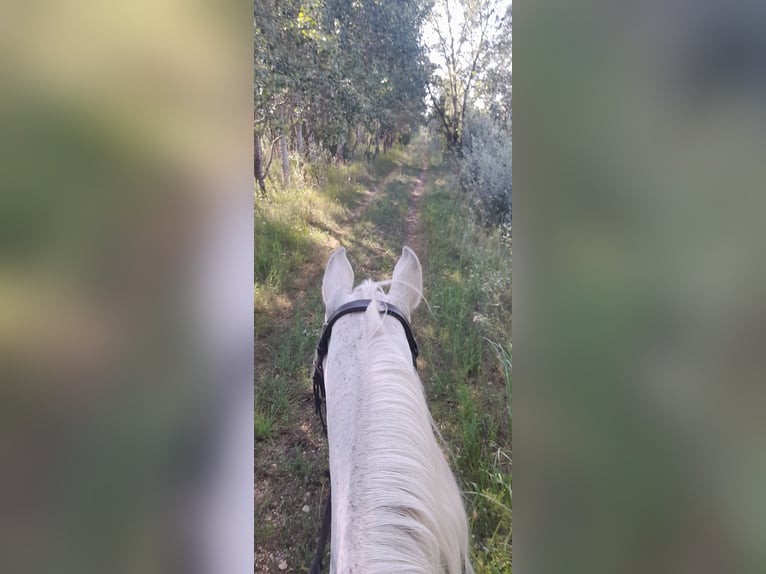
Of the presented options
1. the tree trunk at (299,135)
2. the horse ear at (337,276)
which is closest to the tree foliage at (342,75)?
the tree trunk at (299,135)

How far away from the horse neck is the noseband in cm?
2

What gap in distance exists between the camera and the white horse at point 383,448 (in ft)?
2.44

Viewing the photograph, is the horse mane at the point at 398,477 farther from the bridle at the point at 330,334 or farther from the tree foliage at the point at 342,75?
the tree foliage at the point at 342,75

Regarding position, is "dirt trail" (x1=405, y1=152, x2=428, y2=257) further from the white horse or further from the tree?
the tree

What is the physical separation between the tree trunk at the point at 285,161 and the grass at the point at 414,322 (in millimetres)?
19

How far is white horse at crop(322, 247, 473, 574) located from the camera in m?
0.74

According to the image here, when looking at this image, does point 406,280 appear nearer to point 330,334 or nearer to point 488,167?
point 330,334
